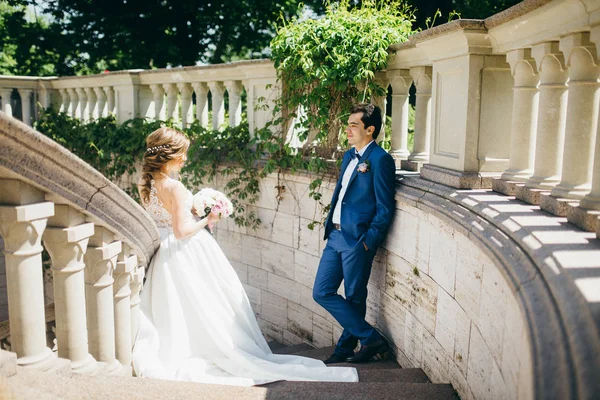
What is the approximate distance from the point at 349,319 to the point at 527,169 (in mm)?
1673

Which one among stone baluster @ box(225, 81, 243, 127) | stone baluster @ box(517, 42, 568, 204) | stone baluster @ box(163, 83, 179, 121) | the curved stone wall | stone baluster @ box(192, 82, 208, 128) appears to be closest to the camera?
the curved stone wall

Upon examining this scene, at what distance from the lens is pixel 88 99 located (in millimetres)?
8336

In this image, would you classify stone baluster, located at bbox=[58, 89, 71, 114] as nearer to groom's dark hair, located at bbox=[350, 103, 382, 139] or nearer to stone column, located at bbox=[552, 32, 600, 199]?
groom's dark hair, located at bbox=[350, 103, 382, 139]

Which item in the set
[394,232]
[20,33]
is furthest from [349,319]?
[20,33]

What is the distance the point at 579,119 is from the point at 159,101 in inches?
219

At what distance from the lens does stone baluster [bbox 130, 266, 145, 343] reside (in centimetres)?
362

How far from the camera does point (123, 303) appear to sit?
11.2ft

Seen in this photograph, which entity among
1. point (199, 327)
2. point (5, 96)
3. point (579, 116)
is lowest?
point (199, 327)

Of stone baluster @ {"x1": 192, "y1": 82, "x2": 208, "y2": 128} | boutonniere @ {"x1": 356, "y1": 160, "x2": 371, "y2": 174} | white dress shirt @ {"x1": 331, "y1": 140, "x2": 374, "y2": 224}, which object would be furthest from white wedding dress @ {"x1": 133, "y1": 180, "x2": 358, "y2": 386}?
stone baluster @ {"x1": 192, "y1": 82, "x2": 208, "y2": 128}

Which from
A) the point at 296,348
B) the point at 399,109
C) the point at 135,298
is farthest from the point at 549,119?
the point at 296,348

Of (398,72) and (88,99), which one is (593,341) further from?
(88,99)

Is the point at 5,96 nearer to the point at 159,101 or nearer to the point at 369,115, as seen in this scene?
the point at 159,101

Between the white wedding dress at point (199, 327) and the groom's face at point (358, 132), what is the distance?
4.07 ft

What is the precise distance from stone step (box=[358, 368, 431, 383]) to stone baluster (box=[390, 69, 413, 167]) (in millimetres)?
1629
